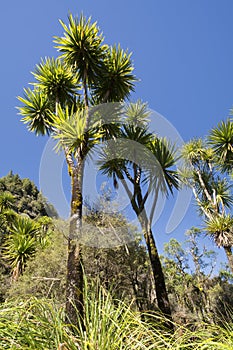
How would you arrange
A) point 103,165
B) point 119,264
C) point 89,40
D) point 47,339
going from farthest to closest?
point 119,264
point 103,165
point 89,40
point 47,339

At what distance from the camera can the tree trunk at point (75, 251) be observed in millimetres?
3848

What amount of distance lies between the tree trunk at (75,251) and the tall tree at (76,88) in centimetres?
4

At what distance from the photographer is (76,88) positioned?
8016mm

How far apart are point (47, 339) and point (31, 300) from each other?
0.27 m

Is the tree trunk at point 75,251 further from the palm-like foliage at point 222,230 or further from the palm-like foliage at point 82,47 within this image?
the palm-like foliage at point 222,230

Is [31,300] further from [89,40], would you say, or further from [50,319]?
[89,40]

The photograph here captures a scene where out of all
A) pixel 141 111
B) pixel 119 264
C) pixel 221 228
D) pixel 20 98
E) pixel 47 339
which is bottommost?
pixel 47 339

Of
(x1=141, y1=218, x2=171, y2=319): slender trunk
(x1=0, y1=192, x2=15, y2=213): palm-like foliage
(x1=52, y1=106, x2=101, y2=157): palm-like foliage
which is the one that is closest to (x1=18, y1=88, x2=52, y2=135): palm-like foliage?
(x1=52, y1=106, x2=101, y2=157): palm-like foliage

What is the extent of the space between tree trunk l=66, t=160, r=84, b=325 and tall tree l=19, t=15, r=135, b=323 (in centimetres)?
4

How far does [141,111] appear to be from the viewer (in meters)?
10.4

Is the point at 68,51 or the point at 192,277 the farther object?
the point at 192,277

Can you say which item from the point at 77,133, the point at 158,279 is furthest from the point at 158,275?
the point at 77,133

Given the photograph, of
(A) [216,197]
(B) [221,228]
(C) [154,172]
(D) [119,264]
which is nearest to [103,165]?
(C) [154,172]

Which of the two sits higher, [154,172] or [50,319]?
[154,172]
